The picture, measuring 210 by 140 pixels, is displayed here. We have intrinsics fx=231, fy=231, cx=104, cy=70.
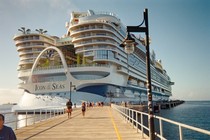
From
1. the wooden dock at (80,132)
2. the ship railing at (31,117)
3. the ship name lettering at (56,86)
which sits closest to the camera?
the wooden dock at (80,132)

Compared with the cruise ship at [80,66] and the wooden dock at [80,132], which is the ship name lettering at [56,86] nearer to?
the cruise ship at [80,66]

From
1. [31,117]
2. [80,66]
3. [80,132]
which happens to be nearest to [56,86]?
[80,66]

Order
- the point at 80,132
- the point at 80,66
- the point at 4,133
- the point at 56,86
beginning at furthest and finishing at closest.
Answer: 1. the point at 80,66
2. the point at 56,86
3. the point at 80,132
4. the point at 4,133

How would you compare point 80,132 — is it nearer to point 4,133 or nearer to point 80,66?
point 4,133

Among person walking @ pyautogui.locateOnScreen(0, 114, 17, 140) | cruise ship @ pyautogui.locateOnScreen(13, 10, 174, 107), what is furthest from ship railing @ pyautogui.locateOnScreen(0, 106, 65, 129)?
person walking @ pyautogui.locateOnScreen(0, 114, 17, 140)

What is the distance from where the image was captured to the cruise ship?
53853 millimetres

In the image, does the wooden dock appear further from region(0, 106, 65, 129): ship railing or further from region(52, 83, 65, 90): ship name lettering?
region(52, 83, 65, 90): ship name lettering

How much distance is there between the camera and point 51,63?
67500mm

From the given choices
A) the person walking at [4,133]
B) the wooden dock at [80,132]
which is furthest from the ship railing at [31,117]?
the person walking at [4,133]

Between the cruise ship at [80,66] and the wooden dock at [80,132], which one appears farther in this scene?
the cruise ship at [80,66]

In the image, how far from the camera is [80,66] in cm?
5569

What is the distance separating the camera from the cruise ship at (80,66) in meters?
53.9

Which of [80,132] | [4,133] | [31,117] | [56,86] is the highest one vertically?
[56,86]

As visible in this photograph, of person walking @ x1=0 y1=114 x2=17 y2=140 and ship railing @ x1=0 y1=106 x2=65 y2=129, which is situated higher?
person walking @ x1=0 y1=114 x2=17 y2=140
